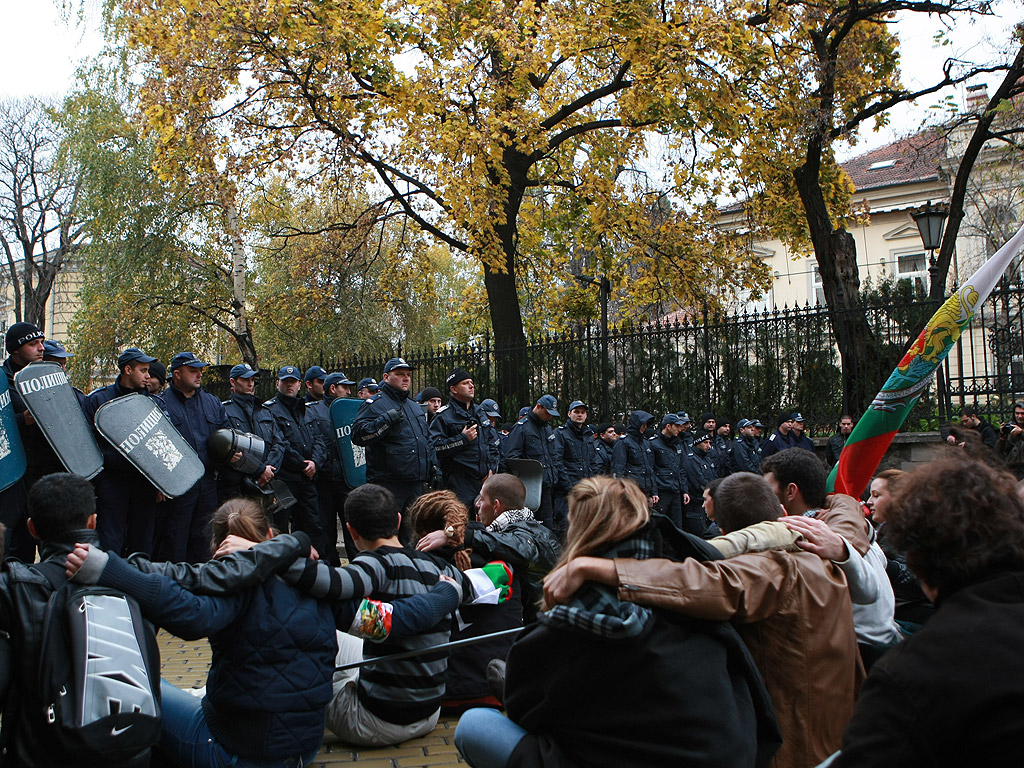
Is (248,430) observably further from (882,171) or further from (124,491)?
(882,171)

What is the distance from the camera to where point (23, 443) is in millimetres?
6023

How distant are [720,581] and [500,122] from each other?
1182 cm

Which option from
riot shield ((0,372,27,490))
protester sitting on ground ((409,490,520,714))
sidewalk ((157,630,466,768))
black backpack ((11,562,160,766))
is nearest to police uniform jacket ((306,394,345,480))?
riot shield ((0,372,27,490))

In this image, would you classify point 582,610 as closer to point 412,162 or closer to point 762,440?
point 762,440

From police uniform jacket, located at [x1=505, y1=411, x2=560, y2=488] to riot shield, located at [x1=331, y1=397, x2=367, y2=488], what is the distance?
2137 mm

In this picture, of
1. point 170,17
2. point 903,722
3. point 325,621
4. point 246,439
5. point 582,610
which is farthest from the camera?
point 170,17

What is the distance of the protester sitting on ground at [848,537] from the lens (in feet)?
10.2

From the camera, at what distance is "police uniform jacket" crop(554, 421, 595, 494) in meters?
11.3

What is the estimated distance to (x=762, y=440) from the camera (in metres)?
14.1

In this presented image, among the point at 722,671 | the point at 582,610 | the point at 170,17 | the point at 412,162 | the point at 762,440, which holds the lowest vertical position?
the point at 762,440

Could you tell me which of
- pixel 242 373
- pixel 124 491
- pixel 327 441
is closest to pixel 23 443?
pixel 124 491

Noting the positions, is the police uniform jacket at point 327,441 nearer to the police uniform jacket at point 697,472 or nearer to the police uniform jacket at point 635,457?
the police uniform jacket at point 635,457

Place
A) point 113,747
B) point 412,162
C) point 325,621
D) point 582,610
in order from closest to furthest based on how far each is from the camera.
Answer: point 582,610 < point 113,747 < point 325,621 < point 412,162

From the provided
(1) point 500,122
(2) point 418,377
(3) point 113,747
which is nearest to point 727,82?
(1) point 500,122
